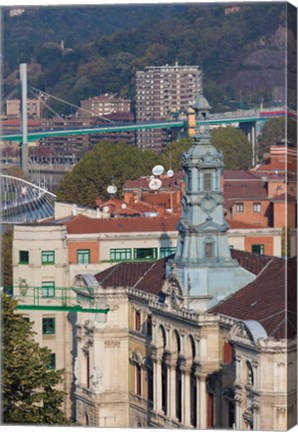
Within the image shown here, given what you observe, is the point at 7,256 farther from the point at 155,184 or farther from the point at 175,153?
the point at 175,153

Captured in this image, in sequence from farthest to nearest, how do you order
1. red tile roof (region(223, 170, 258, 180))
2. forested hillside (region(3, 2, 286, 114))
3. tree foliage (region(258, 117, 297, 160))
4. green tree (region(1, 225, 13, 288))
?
green tree (region(1, 225, 13, 288)) < red tile roof (region(223, 170, 258, 180)) < forested hillside (region(3, 2, 286, 114)) < tree foliage (region(258, 117, 297, 160))

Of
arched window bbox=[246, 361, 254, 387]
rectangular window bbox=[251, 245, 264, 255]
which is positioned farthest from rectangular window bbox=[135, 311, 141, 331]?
arched window bbox=[246, 361, 254, 387]

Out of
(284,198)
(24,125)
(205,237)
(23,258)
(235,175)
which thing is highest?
(24,125)

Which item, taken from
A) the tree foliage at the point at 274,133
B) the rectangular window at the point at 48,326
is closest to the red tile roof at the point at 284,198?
the tree foliage at the point at 274,133

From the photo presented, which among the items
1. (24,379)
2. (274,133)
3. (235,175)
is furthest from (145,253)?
(274,133)

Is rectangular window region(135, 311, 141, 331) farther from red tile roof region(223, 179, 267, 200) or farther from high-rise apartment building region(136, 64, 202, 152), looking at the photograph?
high-rise apartment building region(136, 64, 202, 152)

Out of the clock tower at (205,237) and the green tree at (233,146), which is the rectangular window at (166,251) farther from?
the clock tower at (205,237)

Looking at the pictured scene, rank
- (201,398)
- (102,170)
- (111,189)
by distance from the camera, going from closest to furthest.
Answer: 1. (201,398)
2. (111,189)
3. (102,170)

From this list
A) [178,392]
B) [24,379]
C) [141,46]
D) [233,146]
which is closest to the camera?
[24,379]
